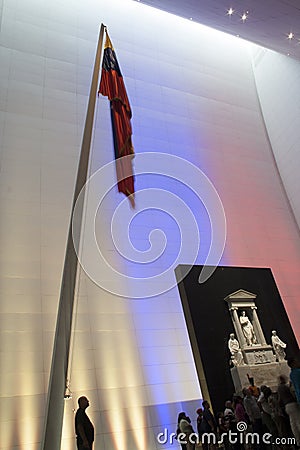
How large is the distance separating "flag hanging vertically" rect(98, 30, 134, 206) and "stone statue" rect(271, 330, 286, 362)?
4.39 m

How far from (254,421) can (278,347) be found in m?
2.54

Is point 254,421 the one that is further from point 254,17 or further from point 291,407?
point 254,17

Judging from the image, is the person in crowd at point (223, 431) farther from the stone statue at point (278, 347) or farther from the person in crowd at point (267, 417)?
the stone statue at point (278, 347)

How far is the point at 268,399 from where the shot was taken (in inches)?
204

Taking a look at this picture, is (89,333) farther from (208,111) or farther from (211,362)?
(208,111)

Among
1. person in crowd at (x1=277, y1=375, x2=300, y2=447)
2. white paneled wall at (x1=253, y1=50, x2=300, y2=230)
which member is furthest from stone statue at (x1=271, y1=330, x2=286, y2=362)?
white paneled wall at (x1=253, y1=50, x2=300, y2=230)

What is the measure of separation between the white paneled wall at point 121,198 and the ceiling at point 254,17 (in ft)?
5.07

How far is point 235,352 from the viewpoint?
6.93 metres

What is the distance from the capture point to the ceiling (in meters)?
8.21

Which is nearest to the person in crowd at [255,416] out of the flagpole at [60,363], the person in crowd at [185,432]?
the person in crowd at [185,432]

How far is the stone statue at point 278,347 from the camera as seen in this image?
23.9ft
